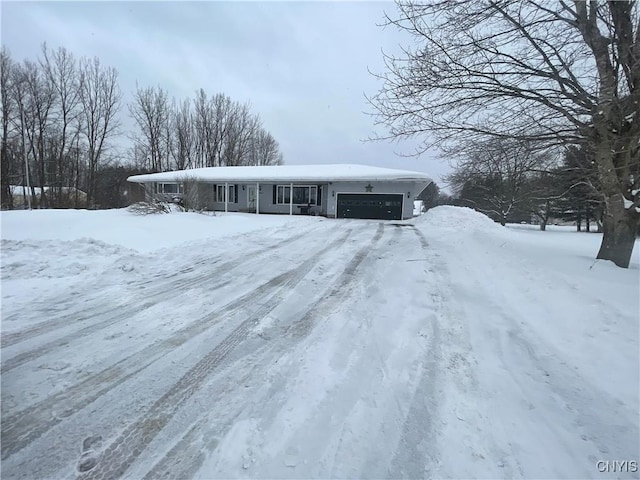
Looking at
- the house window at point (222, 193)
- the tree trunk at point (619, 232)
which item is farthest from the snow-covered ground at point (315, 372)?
the house window at point (222, 193)

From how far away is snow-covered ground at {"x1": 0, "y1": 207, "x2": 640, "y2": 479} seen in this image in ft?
6.53

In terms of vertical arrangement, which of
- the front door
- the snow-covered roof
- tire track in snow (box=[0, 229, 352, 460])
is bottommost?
tire track in snow (box=[0, 229, 352, 460])

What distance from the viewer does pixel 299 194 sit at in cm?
2270

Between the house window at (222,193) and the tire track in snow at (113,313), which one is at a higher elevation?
the house window at (222,193)

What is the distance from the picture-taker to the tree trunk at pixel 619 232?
6.69m

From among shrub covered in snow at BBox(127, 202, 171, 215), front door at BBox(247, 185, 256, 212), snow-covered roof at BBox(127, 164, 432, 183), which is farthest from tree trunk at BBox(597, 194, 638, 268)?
front door at BBox(247, 185, 256, 212)

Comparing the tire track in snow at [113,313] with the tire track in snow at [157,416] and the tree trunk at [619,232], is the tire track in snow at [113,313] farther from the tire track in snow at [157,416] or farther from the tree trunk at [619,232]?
the tree trunk at [619,232]

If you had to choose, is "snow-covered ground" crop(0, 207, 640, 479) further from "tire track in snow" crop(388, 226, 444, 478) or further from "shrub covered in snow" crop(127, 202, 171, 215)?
"shrub covered in snow" crop(127, 202, 171, 215)

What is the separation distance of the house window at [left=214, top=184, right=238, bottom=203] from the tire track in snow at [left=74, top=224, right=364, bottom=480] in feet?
71.3

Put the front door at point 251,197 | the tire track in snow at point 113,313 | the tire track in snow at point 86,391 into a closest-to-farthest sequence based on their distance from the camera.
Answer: the tire track in snow at point 86,391 → the tire track in snow at point 113,313 → the front door at point 251,197

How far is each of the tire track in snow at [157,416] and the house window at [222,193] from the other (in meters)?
21.7

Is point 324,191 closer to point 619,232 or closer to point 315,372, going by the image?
point 619,232

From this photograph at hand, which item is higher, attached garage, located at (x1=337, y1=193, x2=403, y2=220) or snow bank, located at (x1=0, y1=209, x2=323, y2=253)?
attached garage, located at (x1=337, y1=193, x2=403, y2=220)

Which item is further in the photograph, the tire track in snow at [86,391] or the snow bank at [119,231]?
the snow bank at [119,231]
